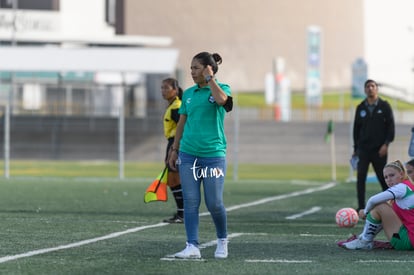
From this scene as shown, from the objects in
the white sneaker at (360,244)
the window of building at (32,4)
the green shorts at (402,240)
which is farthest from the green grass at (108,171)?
the window of building at (32,4)

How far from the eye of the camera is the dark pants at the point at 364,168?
1711 centimetres

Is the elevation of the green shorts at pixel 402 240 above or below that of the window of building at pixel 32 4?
below

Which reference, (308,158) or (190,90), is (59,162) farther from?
(190,90)

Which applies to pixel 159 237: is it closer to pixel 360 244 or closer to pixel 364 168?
pixel 360 244

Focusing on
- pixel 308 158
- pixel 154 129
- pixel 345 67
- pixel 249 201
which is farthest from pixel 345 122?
pixel 345 67

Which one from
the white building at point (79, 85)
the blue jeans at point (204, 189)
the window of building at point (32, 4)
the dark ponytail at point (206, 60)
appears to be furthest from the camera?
the window of building at point (32, 4)

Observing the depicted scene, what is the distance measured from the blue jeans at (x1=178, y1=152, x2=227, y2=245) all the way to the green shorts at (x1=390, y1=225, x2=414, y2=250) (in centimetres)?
173

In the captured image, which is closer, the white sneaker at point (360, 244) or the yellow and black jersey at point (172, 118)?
the white sneaker at point (360, 244)

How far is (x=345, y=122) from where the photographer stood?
192 feet

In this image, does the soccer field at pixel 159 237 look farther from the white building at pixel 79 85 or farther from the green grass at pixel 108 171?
the white building at pixel 79 85

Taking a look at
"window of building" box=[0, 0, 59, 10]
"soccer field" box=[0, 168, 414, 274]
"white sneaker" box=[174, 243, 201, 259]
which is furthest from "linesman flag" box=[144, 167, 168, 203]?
"window of building" box=[0, 0, 59, 10]

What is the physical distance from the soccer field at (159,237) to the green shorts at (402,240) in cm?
12

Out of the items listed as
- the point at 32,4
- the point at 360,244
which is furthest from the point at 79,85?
the point at 360,244

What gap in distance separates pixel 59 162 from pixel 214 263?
3429cm
